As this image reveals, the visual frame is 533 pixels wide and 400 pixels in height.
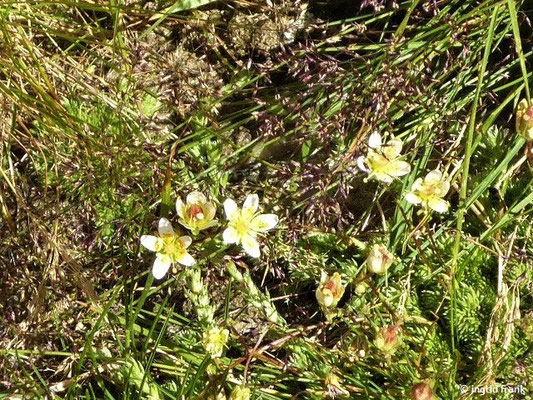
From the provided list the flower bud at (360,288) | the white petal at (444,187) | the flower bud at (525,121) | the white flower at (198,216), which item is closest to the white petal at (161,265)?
the white flower at (198,216)

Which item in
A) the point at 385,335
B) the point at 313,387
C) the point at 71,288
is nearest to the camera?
the point at 385,335

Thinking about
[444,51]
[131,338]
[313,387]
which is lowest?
[313,387]

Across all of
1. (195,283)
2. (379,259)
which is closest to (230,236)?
(195,283)

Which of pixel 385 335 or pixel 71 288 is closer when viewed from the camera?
pixel 385 335

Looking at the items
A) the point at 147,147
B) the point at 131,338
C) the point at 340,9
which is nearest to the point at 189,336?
the point at 131,338

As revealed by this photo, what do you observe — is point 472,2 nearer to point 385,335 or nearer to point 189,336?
point 385,335


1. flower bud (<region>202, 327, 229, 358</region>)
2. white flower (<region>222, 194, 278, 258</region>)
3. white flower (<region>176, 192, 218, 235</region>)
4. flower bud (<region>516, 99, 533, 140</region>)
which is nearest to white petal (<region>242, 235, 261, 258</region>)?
white flower (<region>222, 194, 278, 258</region>)

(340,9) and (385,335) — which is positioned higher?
(340,9)

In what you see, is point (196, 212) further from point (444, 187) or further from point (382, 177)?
point (444, 187)

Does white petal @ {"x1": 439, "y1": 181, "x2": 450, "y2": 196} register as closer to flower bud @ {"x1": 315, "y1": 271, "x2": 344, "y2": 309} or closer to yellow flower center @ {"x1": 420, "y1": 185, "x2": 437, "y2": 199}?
yellow flower center @ {"x1": 420, "y1": 185, "x2": 437, "y2": 199}
